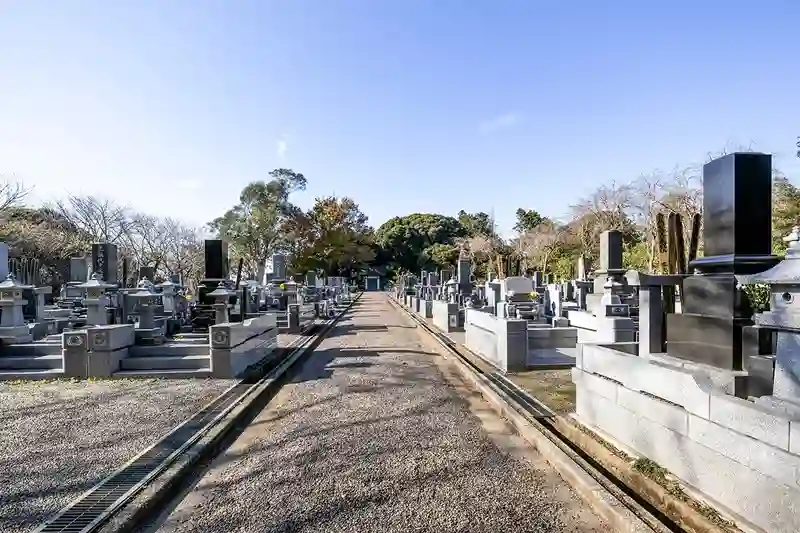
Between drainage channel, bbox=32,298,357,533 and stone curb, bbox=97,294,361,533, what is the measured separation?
6 centimetres

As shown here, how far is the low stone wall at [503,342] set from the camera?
9000 mm

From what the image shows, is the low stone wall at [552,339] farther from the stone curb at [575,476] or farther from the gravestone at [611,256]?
the stone curb at [575,476]

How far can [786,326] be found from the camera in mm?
3430

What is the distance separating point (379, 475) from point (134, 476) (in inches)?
79.8

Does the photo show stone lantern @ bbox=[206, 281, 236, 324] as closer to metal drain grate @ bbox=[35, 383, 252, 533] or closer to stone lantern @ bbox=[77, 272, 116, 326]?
stone lantern @ bbox=[77, 272, 116, 326]

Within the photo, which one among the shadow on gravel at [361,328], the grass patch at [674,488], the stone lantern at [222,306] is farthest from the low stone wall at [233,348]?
the grass patch at [674,488]

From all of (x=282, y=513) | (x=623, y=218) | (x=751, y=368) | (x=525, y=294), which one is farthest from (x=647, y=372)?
(x=623, y=218)

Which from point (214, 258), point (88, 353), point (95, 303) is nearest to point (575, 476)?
point (88, 353)

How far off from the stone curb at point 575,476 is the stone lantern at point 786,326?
121 cm

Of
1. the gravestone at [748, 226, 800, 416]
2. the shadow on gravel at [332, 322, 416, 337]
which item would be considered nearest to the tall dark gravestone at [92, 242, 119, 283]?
the shadow on gravel at [332, 322, 416, 337]

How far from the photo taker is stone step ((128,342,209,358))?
930 cm

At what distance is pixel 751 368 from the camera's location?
3.84 metres

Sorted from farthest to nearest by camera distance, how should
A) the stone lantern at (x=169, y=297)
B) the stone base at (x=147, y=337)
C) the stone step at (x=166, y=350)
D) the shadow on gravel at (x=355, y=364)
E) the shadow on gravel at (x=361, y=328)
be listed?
the shadow on gravel at (x=361, y=328)
the stone lantern at (x=169, y=297)
the stone base at (x=147, y=337)
the stone step at (x=166, y=350)
the shadow on gravel at (x=355, y=364)

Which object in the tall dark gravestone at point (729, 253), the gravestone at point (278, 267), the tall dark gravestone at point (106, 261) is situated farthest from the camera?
the gravestone at point (278, 267)
